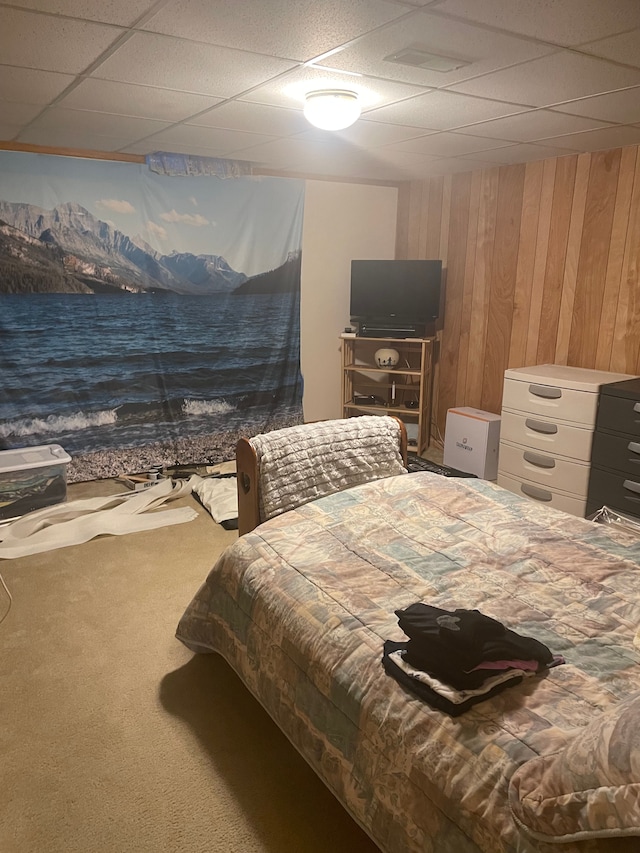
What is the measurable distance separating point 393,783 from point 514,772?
30cm

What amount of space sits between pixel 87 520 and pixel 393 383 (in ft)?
8.60

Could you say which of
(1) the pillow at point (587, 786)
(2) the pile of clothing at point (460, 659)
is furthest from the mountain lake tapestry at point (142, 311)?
(1) the pillow at point (587, 786)

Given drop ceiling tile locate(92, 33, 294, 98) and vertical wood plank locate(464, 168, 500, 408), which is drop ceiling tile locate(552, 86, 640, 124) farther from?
vertical wood plank locate(464, 168, 500, 408)

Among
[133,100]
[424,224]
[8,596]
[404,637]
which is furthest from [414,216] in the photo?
[404,637]

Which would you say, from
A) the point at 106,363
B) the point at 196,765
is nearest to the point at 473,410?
the point at 106,363

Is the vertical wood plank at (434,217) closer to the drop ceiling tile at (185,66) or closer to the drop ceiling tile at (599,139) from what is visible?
the drop ceiling tile at (599,139)

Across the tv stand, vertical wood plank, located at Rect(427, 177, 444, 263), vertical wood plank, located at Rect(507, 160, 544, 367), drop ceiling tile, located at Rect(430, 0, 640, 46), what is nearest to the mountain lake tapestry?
the tv stand

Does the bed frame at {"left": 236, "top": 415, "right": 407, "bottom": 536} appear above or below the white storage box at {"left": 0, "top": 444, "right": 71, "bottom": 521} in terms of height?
above

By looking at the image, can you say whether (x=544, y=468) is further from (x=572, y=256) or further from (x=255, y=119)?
(x=255, y=119)

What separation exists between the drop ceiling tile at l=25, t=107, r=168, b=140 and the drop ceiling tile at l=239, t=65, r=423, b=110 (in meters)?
0.79

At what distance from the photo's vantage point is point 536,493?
3.76 m

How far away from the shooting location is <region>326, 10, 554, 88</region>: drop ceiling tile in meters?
1.85

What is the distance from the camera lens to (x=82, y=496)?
13.2ft

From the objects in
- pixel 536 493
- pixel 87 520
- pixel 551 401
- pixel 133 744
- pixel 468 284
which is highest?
pixel 468 284
